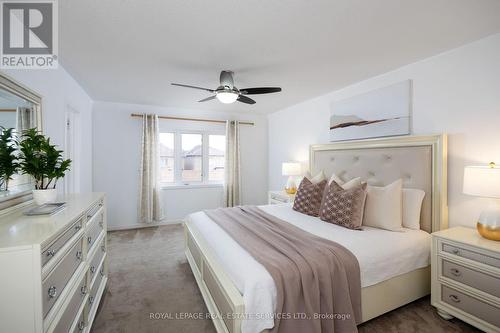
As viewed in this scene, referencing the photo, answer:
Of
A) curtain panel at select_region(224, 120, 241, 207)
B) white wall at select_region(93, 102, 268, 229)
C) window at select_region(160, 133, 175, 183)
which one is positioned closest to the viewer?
white wall at select_region(93, 102, 268, 229)

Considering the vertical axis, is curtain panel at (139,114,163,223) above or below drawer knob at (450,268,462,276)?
above

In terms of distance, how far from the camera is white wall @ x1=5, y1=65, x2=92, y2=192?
1986 millimetres

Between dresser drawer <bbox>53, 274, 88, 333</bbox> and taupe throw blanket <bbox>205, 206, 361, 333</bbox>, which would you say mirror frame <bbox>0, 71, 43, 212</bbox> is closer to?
dresser drawer <bbox>53, 274, 88, 333</bbox>

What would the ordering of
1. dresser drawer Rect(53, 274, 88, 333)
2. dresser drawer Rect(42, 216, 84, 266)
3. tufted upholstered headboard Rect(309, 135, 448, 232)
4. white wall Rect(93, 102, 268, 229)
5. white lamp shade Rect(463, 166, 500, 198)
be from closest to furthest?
1. dresser drawer Rect(42, 216, 84, 266)
2. dresser drawer Rect(53, 274, 88, 333)
3. white lamp shade Rect(463, 166, 500, 198)
4. tufted upholstered headboard Rect(309, 135, 448, 232)
5. white wall Rect(93, 102, 268, 229)

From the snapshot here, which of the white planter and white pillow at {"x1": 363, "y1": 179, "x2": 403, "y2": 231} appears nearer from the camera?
the white planter

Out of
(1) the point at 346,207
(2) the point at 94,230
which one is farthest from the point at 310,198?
(2) the point at 94,230

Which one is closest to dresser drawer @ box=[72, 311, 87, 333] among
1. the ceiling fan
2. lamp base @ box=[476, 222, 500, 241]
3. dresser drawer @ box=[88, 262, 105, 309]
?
dresser drawer @ box=[88, 262, 105, 309]

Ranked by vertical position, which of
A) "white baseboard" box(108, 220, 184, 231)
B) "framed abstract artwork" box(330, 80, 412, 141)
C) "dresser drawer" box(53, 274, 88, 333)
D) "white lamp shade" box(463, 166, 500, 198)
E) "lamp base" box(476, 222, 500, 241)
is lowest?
"white baseboard" box(108, 220, 184, 231)

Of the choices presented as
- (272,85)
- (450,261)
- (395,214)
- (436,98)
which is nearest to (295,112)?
(272,85)

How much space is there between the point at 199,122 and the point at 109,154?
71.8 inches

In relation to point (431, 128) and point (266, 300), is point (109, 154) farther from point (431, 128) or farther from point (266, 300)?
point (431, 128)

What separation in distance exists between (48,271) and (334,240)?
1.90m

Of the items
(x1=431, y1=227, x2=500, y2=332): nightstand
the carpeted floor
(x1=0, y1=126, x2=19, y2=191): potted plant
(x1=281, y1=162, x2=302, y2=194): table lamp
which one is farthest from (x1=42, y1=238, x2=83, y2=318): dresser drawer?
(x1=281, y1=162, x2=302, y2=194): table lamp

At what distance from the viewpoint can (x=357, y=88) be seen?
3186 millimetres
